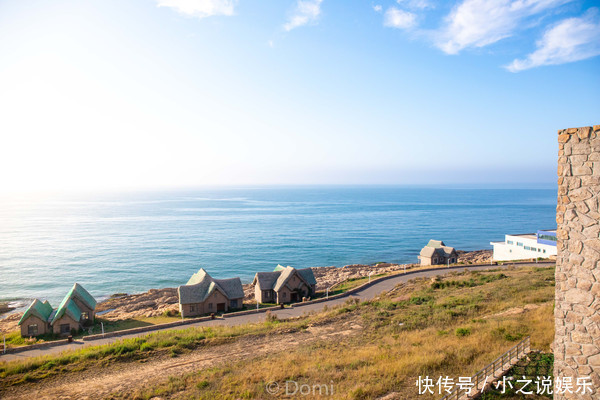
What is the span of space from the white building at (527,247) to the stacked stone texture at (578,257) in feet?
193

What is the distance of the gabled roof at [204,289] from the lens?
33750mm

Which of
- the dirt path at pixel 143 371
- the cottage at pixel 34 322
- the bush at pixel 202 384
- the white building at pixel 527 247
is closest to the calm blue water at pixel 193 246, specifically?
the white building at pixel 527 247

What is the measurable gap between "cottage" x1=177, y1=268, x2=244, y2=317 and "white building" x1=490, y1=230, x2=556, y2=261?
52160 millimetres

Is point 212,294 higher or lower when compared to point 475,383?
lower

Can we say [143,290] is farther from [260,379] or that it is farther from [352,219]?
[352,219]

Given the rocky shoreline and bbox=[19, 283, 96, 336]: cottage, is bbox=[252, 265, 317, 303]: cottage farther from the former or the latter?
bbox=[19, 283, 96, 336]: cottage

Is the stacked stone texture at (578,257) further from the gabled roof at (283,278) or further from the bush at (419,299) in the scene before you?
the gabled roof at (283,278)

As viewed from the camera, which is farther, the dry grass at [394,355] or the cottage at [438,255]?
the cottage at [438,255]

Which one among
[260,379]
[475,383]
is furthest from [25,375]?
[475,383]

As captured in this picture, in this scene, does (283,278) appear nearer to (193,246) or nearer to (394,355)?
(394,355)

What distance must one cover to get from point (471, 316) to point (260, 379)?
1473 centimetres

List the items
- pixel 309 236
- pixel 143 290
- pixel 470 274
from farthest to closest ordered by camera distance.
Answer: pixel 309 236 < pixel 143 290 < pixel 470 274

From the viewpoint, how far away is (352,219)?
455 feet

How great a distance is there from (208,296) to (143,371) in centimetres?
1679
